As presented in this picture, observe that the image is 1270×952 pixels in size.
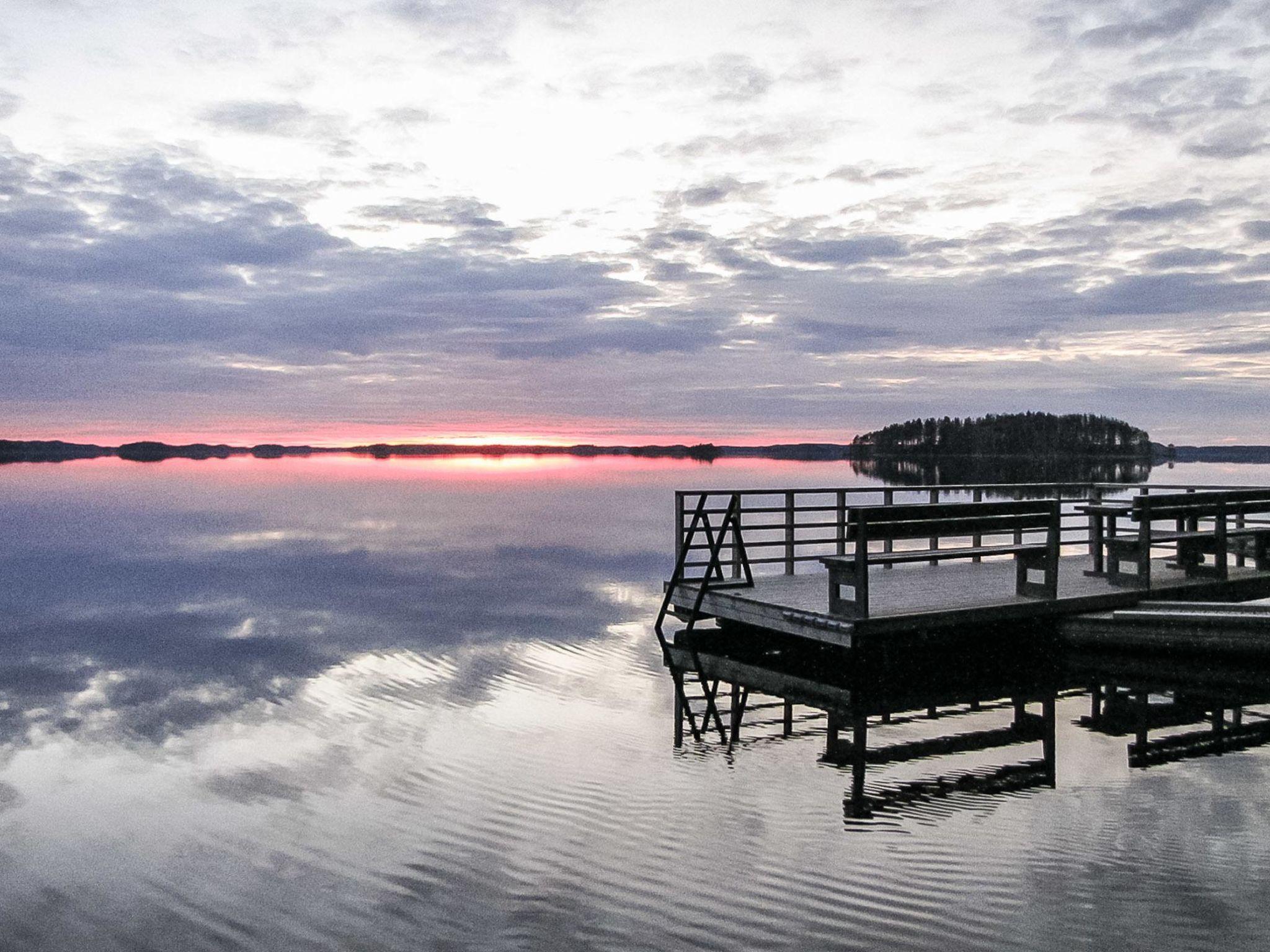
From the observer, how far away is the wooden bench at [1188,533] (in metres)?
12.1

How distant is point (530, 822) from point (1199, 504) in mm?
10626

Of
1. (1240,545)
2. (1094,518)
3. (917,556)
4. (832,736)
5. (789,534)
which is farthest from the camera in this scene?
(1240,545)

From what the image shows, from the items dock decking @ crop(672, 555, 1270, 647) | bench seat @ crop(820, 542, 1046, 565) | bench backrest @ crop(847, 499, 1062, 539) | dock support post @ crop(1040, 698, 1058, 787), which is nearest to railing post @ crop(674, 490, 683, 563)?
dock decking @ crop(672, 555, 1270, 647)

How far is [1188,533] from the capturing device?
13.1 m

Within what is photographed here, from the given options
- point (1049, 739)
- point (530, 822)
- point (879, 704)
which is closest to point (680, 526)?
point (879, 704)

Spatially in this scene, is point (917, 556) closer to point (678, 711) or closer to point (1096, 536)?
point (678, 711)

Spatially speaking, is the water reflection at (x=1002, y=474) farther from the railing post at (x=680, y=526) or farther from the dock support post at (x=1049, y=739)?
the dock support post at (x=1049, y=739)

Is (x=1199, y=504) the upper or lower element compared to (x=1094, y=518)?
upper

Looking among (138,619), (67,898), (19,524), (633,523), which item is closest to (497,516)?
(633,523)

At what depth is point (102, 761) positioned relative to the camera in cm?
876

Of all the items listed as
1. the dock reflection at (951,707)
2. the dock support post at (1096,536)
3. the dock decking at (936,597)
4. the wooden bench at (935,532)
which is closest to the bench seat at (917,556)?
the wooden bench at (935,532)

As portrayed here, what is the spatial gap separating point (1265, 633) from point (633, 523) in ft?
113

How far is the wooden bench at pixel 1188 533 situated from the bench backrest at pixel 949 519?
1.71 metres

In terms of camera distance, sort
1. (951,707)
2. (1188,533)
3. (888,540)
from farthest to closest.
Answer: (888,540), (1188,533), (951,707)
